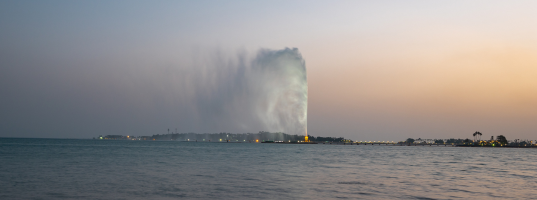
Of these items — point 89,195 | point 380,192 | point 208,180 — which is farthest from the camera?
point 208,180

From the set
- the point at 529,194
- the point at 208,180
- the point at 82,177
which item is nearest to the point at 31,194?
the point at 82,177

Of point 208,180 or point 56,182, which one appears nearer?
point 56,182

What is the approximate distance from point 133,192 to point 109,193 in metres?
1.46

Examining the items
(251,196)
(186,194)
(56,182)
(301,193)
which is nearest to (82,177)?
(56,182)

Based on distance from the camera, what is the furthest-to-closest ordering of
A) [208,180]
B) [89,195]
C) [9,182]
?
[208,180]
[9,182]
[89,195]

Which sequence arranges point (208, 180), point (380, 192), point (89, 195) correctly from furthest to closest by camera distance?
1. point (208, 180)
2. point (380, 192)
3. point (89, 195)

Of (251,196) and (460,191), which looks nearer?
(251,196)

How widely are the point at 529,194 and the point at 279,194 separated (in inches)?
660

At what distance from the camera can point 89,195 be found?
24.5 meters

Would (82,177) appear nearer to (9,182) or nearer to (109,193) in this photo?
(9,182)

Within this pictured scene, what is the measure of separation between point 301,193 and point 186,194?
7399mm

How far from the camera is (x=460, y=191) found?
27.6 metres

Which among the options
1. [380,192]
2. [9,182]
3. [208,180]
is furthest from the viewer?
[208,180]

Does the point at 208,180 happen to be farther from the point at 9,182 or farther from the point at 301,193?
the point at 9,182
